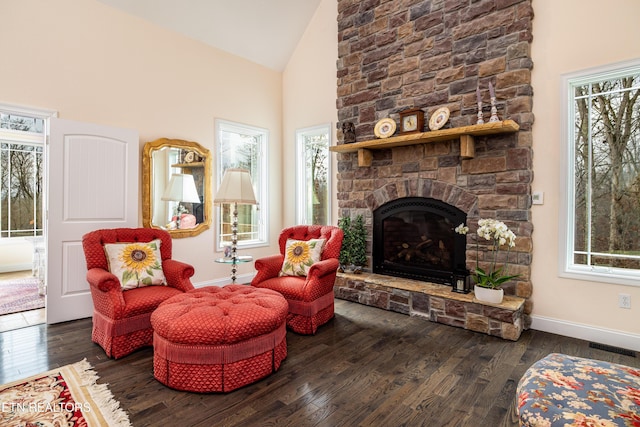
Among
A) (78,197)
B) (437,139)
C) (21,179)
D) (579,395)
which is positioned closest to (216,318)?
(579,395)

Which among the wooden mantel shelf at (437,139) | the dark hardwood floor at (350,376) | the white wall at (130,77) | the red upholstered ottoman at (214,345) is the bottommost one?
the dark hardwood floor at (350,376)

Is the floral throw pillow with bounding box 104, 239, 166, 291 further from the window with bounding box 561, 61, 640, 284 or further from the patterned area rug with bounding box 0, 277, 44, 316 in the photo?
the window with bounding box 561, 61, 640, 284

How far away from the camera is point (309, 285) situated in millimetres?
3188

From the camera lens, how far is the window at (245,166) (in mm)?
4930

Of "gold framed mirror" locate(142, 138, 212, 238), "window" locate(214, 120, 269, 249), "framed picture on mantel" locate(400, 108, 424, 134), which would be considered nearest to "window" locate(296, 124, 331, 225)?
"window" locate(214, 120, 269, 249)

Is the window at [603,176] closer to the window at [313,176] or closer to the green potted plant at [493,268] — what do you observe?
the green potted plant at [493,268]

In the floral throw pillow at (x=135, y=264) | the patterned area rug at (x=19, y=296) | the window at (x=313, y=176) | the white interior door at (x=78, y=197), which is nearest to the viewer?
the floral throw pillow at (x=135, y=264)

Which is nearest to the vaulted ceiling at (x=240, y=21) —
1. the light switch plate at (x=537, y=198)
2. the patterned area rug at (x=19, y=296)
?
the patterned area rug at (x=19, y=296)

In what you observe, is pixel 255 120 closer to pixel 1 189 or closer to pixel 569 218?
pixel 569 218

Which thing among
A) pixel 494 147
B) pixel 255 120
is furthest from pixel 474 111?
pixel 255 120

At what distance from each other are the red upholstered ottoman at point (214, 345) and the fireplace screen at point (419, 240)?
2181 millimetres

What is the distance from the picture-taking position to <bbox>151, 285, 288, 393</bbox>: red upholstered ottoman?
2.16 metres

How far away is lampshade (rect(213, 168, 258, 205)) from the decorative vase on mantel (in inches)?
93.7

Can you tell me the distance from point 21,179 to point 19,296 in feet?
10.2
